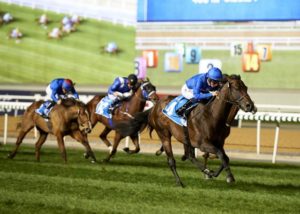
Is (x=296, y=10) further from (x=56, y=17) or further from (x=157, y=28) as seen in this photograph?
(x=56, y=17)

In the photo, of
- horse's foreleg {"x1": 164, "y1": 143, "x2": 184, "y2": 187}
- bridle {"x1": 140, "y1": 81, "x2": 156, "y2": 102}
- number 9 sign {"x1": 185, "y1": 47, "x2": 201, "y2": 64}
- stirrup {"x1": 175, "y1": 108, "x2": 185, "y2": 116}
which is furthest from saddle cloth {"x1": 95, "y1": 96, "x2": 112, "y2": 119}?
number 9 sign {"x1": 185, "y1": 47, "x2": 201, "y2": 64}

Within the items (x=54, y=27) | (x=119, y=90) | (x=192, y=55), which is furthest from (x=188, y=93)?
(x=54, y=27)

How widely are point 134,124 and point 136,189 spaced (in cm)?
282

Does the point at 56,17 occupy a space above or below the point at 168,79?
above

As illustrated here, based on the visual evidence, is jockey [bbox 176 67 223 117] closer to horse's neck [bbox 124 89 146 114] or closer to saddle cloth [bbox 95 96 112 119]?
horse's neck [bbox 124 89 146 114]

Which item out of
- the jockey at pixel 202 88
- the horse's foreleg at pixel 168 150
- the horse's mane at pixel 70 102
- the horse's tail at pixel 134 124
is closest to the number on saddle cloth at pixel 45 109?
the horse's mane at pixel 70 102

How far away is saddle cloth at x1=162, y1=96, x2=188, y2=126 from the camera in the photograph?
9.95 meters

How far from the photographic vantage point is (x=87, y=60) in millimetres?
20297

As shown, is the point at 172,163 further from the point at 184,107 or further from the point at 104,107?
the point at 104,107

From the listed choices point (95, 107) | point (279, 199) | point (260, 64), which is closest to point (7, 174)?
point (279, 199)

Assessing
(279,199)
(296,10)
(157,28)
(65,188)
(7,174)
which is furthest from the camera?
(157,28)

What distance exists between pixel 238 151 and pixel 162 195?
704 cm

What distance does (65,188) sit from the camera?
8.96 meters

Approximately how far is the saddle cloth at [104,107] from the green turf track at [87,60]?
495cm
